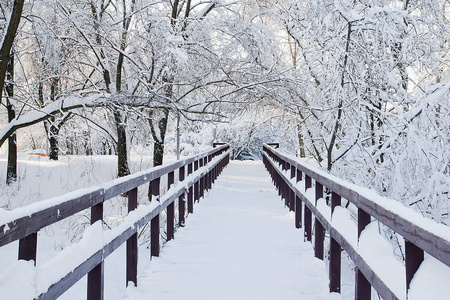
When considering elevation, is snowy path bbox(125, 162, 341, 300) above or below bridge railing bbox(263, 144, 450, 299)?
below

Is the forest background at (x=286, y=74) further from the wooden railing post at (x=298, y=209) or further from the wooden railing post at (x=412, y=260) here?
the wooden railing post at (x=412, y=260)

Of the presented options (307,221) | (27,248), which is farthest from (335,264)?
(27,248)

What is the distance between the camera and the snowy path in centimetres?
402

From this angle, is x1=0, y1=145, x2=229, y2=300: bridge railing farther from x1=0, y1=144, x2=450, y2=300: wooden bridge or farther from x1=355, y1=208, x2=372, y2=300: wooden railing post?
x1=355, y1=208, x2=372, y2=300: wooden railing post

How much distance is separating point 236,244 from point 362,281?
2.75 meters

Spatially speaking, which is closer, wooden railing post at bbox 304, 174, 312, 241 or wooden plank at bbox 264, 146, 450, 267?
wooden plank at bbox 264, 146, 450, 267

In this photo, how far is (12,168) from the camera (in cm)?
1439

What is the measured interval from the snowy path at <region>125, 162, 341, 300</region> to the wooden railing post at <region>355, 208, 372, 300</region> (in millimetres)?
783

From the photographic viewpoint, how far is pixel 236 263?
16.0ft

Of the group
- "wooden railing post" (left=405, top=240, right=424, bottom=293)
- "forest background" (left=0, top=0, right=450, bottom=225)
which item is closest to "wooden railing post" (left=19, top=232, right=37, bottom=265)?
"wooden railing post" (left=405, top=240, right=424, bottom=293)

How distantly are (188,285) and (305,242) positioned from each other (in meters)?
2.15

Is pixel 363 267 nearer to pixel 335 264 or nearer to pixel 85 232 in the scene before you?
pixel 335 264

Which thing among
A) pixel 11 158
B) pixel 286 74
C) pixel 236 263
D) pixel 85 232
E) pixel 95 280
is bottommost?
pixel 236 263

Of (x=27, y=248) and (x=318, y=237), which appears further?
(x=318, y=237)
